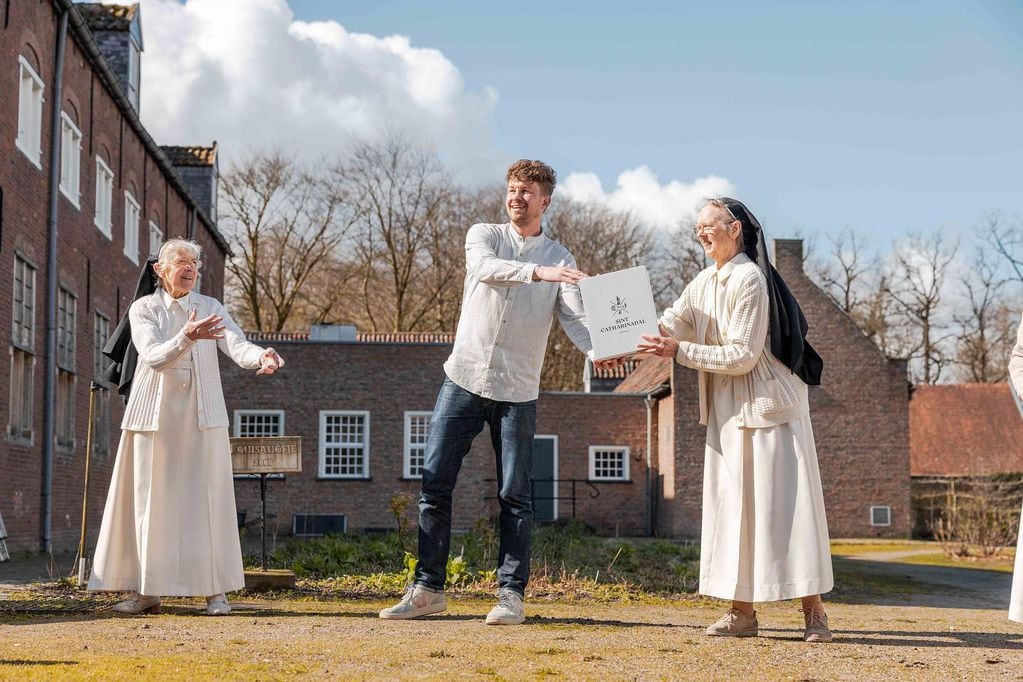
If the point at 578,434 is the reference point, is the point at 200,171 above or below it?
above

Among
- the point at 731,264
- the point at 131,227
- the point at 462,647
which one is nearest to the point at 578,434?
the point at 131,227

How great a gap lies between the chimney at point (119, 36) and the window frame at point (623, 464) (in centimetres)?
1615

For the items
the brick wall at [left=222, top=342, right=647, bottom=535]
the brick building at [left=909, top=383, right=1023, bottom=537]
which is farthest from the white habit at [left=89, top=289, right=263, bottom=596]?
the brick building at [left=909, top=383, right=1023, bottom=537]

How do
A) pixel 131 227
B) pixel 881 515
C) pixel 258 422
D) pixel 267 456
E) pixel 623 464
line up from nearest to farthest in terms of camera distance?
pixel 267 456 → pixel 131 227 → pixel 258 422 → pixel 881 515 → pixel 623 464

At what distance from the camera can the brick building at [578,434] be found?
110 feet

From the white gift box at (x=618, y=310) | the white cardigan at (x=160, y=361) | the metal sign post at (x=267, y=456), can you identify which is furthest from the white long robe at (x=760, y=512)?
the metal sign post at (x=267, y=456)

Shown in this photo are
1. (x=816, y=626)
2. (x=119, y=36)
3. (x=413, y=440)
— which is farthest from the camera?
→ (x=413, y=440)

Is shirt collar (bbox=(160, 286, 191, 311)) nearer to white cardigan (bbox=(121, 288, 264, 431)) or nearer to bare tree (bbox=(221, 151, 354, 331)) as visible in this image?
white cardigan (bbox=(121, 288, 264, 431))

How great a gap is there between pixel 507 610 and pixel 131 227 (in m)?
21.9

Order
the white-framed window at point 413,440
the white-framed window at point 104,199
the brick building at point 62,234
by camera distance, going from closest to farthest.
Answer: the brick building at point 62,234, the white-framed window at point 104,199, the white-framed window at point 413,440

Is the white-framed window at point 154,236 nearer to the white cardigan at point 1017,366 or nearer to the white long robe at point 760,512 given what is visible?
the white long robe at point 760,512

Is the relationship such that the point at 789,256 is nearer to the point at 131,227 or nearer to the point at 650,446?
the point at 650,446

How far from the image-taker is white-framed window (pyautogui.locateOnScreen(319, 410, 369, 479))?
33844mm

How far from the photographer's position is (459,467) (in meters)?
6.71
